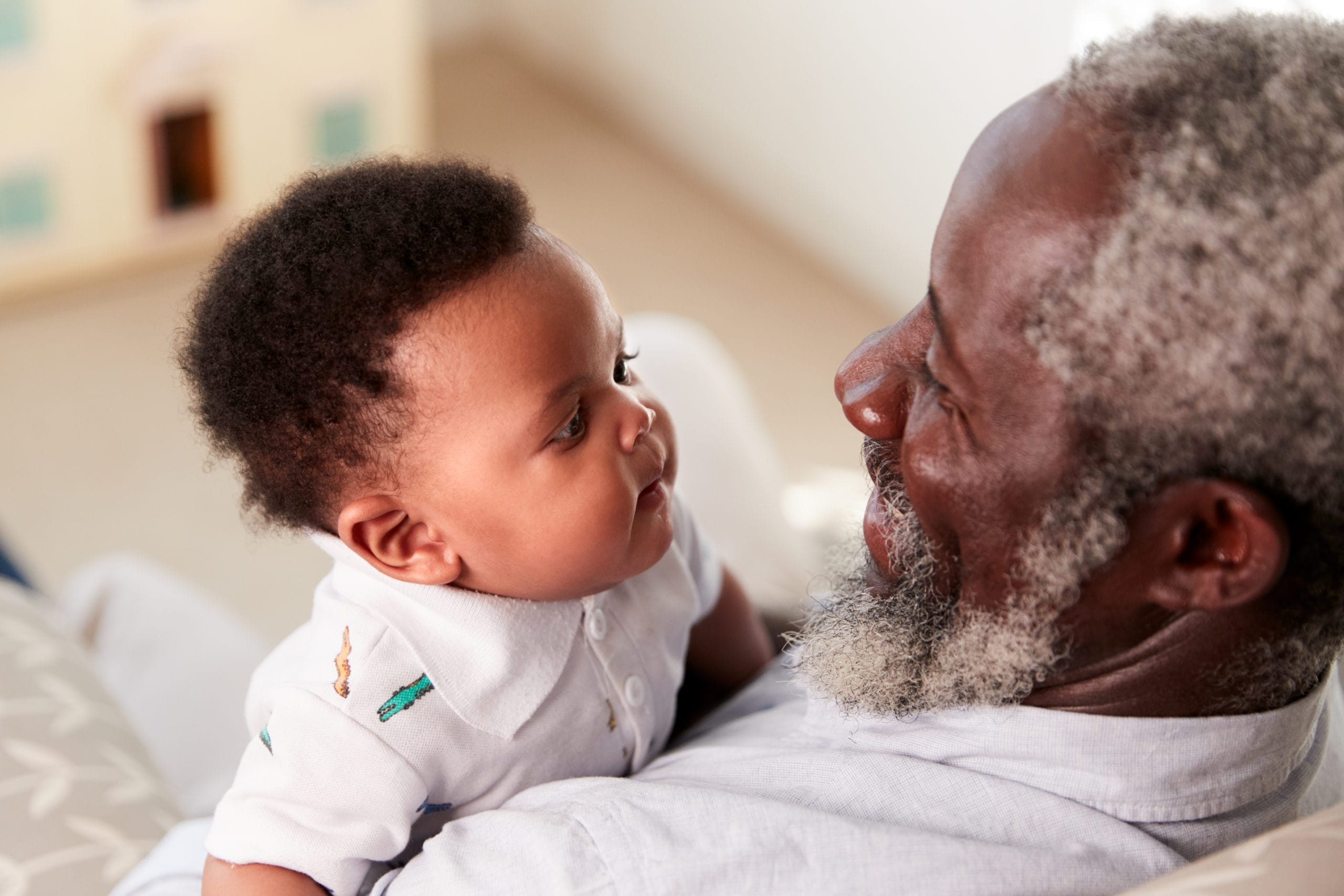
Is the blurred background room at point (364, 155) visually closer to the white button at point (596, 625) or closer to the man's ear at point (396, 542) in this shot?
the white button at point (596, 625)

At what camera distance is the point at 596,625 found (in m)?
1.12

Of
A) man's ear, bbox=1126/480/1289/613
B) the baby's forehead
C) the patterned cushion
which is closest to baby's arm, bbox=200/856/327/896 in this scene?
the patterned cushion

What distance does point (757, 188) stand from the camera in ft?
11.4

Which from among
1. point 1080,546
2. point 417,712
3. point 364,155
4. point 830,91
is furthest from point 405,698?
point 830,91

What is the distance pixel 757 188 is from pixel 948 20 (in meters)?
0.89

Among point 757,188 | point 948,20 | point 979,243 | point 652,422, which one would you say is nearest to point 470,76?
point 757,188

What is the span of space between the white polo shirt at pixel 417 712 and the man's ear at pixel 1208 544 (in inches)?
18.3

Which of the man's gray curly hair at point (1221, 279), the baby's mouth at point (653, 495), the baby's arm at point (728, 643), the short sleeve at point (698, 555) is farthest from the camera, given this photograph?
the baby's arm at point (728, 643)

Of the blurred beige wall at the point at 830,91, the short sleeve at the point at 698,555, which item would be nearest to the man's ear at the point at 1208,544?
the short sleeve at the point at 698,555

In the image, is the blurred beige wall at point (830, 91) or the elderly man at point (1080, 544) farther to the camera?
the blurred beige wall at point (830, 91)

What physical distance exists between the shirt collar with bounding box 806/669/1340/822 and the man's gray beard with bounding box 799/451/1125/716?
3 centimetres

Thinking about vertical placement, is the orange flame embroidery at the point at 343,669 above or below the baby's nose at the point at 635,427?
below

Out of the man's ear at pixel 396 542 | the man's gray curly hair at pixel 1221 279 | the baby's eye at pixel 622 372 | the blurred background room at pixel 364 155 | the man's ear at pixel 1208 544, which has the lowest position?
the blurred background room at pixel 364 155

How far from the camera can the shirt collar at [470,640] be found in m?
1.04
